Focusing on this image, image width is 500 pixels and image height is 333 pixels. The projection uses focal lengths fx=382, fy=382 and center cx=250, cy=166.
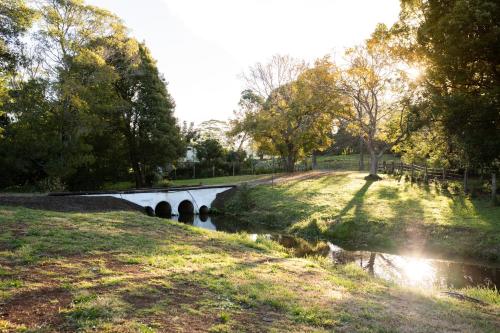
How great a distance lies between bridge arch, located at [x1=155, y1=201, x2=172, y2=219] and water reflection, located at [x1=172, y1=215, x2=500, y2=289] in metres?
13.3

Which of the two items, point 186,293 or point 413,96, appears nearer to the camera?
point 186,293

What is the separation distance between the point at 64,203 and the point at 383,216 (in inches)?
744

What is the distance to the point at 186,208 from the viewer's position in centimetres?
3425

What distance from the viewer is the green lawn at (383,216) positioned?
18.5m

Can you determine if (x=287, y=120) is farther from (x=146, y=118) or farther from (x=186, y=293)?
(x=186, y=293)

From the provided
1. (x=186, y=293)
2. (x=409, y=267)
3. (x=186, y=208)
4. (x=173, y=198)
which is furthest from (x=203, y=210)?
(x=186, y=293)

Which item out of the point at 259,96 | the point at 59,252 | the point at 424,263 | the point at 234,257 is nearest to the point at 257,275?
the point at 234,257

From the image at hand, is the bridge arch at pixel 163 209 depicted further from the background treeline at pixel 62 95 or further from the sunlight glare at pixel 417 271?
the sunlight glare at pixel 417 271

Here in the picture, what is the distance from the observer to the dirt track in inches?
832

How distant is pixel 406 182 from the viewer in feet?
113

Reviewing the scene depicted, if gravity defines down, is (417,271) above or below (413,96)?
below

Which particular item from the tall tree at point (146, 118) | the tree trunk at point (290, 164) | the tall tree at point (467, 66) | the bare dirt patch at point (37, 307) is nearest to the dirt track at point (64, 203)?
the tall tree at point (146, 118)

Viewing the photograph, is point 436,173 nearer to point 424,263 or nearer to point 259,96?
point 424,263

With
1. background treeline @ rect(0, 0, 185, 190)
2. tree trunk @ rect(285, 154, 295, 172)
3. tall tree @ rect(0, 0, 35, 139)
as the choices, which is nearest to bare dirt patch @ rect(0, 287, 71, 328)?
tall tree @ rect(0, 0, 35, 139)
